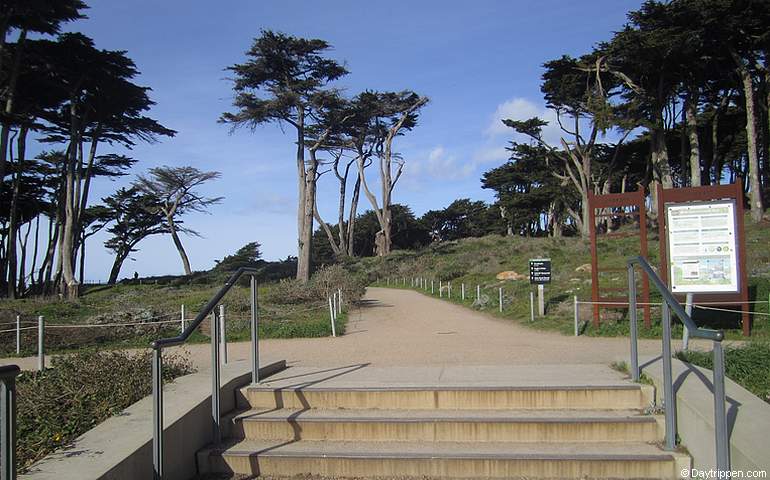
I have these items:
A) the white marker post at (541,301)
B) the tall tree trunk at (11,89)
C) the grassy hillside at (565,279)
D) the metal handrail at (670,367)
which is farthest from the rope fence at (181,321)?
the tall tree trunk at (11,89)

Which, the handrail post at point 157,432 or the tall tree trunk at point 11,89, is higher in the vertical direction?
the tall tree trunk at point 11,89

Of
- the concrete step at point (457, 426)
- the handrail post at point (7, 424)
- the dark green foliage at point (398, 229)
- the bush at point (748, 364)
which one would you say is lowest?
the concrete step at point (457, 426)

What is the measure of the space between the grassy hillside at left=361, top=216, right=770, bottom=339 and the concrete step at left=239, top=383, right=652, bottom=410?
7.10 m

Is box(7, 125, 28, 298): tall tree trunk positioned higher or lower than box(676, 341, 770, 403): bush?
higher

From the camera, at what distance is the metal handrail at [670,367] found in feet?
12.6

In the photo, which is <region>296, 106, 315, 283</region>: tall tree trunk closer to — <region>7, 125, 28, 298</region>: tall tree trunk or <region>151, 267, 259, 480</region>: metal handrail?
<region>7, 125, 28, 298</region>: tall tree trunk

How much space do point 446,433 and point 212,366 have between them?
222 cm

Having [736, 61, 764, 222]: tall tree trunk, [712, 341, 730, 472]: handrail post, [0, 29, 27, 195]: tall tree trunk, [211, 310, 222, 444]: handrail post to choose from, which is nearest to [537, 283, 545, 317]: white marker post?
[211, 310, 222, 444]: handrail post

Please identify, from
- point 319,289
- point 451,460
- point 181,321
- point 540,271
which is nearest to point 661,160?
point 540,271

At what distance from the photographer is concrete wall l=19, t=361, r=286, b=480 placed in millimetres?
4012

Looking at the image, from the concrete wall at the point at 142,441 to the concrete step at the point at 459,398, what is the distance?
2.01ft

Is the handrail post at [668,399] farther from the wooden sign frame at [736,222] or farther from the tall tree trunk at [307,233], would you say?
the tall tree trunk at [307,233]

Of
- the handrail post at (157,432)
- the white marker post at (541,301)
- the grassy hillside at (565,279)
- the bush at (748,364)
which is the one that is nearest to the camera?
the handrail post at (157,432)

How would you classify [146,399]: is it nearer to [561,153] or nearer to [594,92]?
[594,92]
